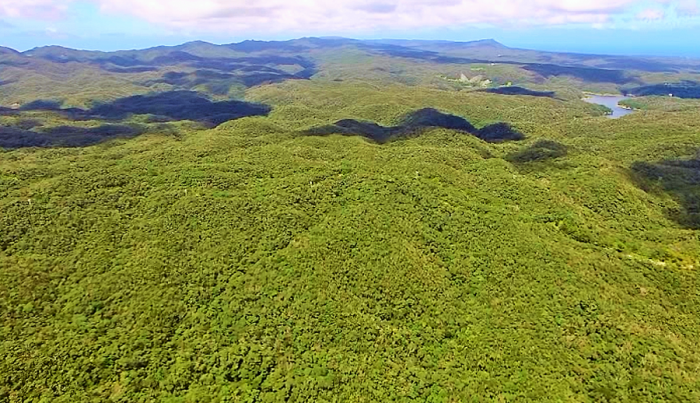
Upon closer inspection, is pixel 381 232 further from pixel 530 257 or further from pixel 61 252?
pixel 61 252

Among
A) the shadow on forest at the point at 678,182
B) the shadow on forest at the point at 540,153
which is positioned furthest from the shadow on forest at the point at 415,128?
the shadow on forest at the point at 678,182

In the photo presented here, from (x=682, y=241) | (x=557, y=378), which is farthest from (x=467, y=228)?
(x=682, y=241)

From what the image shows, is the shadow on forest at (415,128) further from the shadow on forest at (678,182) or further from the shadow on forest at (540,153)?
the shadow on forest at (678,182)

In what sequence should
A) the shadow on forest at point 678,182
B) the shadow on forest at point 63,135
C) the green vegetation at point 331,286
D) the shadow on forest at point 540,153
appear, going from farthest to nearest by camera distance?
the shadow on forest at point 63,135
the shadow on forest at point 540,153
the shadow on forest at point 678,182
the green vegetation at point 331,286

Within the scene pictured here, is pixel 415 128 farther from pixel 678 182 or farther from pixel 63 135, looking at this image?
pixel 63 135

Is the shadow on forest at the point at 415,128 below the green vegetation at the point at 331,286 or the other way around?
the other way around

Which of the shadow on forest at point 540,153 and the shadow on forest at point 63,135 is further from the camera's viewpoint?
the shadow on forest at point 63,135

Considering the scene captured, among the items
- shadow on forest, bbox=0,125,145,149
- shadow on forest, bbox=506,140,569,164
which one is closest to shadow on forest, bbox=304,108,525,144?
shadow on forest, bbox=506,140,569,164
